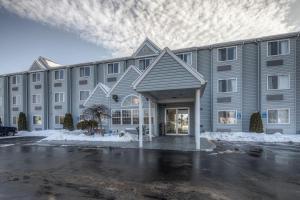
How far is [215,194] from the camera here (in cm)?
466

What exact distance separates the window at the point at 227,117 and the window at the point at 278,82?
423 centimetres

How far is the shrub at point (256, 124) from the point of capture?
1638 centimetres

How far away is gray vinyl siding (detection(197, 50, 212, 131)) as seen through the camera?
18719mm

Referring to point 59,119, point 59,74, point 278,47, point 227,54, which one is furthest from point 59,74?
point 278,47

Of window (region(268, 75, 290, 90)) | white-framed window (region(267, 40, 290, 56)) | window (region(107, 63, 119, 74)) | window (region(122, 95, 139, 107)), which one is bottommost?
window (region(122, 95, 139, 107))

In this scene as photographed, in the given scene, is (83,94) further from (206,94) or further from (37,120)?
(206,94)

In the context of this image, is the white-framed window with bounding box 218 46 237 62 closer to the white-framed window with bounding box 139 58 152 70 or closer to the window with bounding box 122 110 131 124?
the white-framed window with bounding box 139 58 152 70

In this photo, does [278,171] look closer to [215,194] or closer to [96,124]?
[215,194]

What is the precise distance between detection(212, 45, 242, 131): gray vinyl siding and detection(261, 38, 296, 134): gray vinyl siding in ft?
6.68

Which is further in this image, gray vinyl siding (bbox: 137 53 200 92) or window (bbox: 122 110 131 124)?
window (bbox: 122 110 131 124)

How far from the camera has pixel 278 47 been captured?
17.1 metres

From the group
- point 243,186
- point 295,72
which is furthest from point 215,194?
point 295,72

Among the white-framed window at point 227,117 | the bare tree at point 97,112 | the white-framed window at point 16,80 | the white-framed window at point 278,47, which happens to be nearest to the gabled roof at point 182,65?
the bare tree at point 97,112

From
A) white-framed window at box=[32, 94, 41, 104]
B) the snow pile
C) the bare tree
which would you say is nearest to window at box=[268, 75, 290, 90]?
the snow pile
